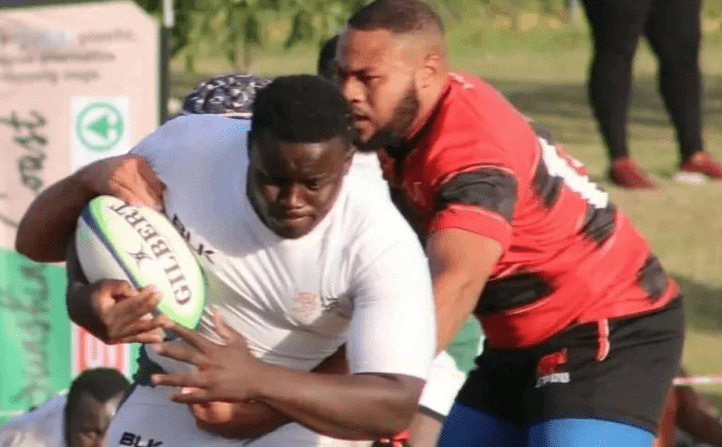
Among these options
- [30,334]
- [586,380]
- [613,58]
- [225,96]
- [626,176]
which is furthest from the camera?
[626,176]

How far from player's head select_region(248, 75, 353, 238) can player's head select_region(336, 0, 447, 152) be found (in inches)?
21.0

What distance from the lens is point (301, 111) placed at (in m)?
4.04

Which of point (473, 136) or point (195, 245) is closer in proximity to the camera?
point (195, 245)

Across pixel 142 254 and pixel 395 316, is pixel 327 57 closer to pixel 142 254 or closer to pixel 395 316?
pixel 142 254

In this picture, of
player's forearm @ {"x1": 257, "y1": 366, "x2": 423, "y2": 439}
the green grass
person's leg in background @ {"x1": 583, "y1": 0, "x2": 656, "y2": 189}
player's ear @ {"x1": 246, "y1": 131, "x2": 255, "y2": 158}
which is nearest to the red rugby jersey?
player's ear @ {"x1": 246, "y1": 131, "x2": 255, "y2": 158}

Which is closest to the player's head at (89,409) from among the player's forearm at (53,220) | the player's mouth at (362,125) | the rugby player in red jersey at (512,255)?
the rugby player in red jersey at (512,255)

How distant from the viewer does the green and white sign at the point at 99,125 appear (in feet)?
24.6

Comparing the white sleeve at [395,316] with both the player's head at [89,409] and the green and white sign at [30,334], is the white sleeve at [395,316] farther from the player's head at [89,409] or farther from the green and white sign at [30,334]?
the green and white sign at [30,334]

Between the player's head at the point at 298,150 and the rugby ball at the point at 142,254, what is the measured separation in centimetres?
23

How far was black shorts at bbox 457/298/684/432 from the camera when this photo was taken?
5062mm

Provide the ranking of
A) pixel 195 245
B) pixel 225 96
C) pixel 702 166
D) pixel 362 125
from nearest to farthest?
1. pixel 195 245
2. pixel 362 125
3. pixel 225 96
4. pixel 702 166

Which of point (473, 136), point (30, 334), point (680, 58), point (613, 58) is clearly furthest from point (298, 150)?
point (680, 58)

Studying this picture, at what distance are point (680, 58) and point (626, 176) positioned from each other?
0.71m

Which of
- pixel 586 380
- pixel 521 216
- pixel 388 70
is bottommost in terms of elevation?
pixel 586 380
